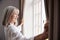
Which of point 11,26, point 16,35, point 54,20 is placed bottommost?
point 16,35

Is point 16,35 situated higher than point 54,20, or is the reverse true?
point 54,20

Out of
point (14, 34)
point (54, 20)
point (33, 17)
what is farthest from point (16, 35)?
point (54, 20)

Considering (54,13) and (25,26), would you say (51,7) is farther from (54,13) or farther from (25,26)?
(25,26)

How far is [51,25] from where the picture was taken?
145 centimetres

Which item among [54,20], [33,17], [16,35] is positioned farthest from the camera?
[33,17]

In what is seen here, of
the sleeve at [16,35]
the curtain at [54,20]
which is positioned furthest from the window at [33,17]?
the curtain at [54,20]

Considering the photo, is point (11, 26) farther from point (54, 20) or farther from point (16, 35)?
point (54, 20)

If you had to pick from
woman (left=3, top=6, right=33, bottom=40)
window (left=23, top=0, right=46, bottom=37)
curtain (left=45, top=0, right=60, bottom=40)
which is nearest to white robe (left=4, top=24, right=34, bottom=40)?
woman (left=3, top=6, right=33, bottom=40)

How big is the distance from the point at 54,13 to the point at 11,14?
1.16m

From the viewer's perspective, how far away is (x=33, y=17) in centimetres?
298

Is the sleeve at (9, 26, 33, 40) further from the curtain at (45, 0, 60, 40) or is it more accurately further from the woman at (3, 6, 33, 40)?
the curtain at (45, 0, 60, 40)

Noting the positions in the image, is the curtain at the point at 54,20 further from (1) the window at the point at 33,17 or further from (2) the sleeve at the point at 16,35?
(1) the window at the point at 33,17

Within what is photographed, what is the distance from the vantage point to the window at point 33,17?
2.61 metres

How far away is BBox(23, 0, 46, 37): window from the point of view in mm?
2611
